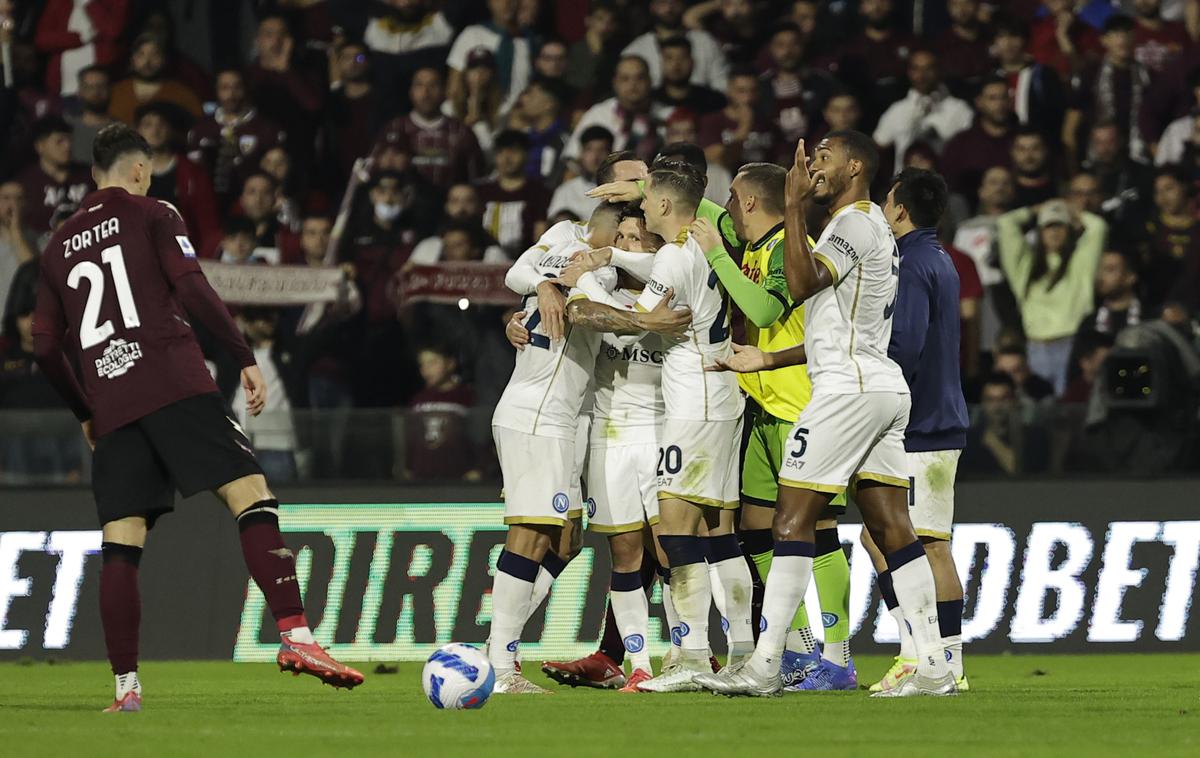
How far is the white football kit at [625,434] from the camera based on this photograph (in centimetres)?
971

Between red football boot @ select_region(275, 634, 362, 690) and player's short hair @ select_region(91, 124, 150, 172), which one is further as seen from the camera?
player's short hair @ select_region(91, 124, 150, 172)

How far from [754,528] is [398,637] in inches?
151

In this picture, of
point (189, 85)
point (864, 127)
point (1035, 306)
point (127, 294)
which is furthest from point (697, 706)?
point (189, 85)

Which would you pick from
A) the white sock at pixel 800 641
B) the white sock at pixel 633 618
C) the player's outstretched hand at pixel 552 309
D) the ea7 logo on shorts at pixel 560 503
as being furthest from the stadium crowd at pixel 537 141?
the white sock at pixel 800 641

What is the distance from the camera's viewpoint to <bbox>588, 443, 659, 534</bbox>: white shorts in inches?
382

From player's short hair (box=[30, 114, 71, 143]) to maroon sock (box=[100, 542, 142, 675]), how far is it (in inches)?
359

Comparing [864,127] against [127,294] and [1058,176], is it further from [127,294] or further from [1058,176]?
[127,294]

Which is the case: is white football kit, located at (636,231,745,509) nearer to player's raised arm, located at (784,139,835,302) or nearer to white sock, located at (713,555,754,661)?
white sock, located at (713,555,754,661)

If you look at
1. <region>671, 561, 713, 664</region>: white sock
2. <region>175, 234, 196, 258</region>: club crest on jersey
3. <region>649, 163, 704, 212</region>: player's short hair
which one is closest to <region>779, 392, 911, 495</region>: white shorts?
<region>671, 561, 713, 664</region>: white sock

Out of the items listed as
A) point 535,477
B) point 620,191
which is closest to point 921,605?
point 535,477

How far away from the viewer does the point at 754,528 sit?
31.4 feet

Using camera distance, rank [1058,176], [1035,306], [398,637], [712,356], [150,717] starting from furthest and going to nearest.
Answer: [1058,176], [1035,306], [398,637], [712,356], [150,717]

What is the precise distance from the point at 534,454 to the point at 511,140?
696cm

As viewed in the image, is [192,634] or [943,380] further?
[192,634]
